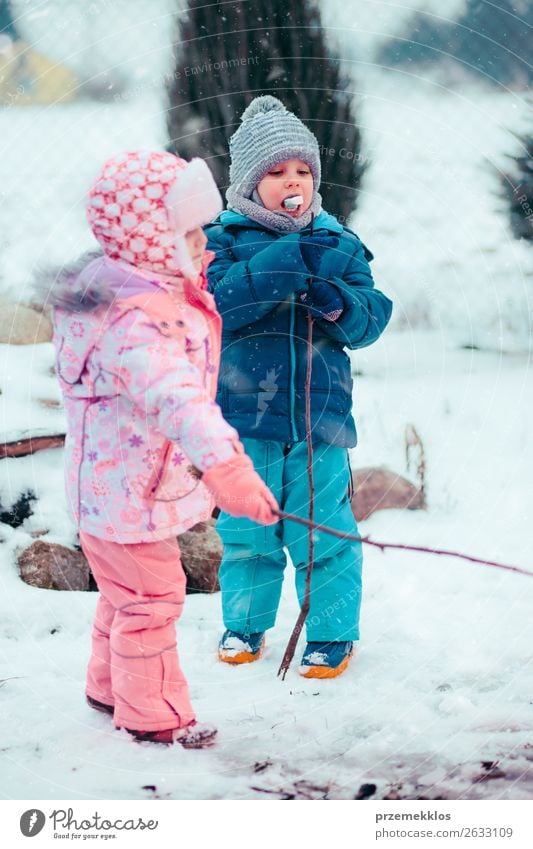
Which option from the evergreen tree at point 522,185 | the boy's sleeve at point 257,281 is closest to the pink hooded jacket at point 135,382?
the boy's sleeve at point 257,281

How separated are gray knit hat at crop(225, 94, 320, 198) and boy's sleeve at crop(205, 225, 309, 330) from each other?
0.32 ft

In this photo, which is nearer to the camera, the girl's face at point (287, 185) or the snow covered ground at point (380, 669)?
the snow covered ground at point (380, 669)

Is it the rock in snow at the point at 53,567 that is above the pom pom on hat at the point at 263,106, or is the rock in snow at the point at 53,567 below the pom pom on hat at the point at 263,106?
below

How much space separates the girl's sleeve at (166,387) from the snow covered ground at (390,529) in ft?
1.12

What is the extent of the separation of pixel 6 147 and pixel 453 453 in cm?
112

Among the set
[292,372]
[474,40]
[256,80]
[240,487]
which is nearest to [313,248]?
[292,372]

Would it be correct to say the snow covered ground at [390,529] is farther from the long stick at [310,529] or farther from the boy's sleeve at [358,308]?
the boy's sleeve at [358,308]

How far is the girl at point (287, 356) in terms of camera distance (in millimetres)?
1260

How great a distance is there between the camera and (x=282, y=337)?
4.25 feet

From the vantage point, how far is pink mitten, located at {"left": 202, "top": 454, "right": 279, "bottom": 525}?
0.90 m
